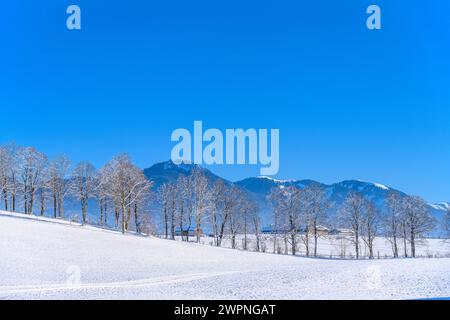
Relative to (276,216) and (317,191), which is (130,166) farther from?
(317,191)

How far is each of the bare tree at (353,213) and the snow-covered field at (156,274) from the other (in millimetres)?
22724

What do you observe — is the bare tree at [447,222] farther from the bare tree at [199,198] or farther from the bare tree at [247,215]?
the bare tree at [199,198]

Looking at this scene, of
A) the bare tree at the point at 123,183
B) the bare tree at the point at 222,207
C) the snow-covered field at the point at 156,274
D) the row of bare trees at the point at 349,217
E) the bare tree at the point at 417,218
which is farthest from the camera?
the bare tree at the point at 222,207

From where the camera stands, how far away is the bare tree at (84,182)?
248 ft

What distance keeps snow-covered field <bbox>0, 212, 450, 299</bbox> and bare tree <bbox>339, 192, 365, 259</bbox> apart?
22.7 meters

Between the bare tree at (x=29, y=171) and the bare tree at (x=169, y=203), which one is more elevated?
the bare tree at (x=29, y=171)

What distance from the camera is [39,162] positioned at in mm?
76312

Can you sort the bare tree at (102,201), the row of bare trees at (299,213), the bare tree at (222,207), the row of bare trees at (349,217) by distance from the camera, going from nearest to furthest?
1. the row of bare trees at (349,217)
2. the row of bare trees at (299,213)
3. the bare tree at (222,207)
4. the bare tree at (102,201)

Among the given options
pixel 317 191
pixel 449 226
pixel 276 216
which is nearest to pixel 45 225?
pixel 276 216

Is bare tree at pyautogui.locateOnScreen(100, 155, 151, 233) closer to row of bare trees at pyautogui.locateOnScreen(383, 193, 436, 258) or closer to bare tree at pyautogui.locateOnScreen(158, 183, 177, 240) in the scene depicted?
bare tree at pyautogui.locateOnScreen(158, 183, 177, 240)

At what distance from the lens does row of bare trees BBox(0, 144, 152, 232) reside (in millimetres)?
69250

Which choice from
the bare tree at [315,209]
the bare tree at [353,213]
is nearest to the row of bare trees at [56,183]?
the bare tree at [315,209]

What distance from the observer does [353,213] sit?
6712cm
